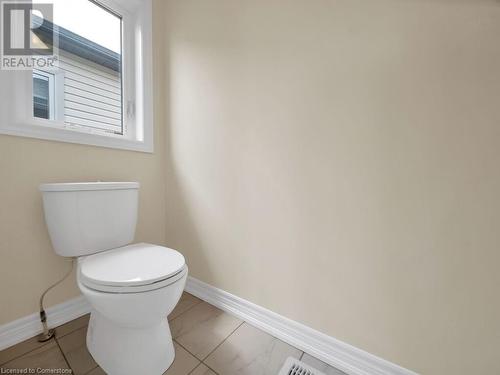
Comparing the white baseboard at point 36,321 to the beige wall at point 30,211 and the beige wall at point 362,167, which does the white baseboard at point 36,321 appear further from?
the beige wall at point 362,167

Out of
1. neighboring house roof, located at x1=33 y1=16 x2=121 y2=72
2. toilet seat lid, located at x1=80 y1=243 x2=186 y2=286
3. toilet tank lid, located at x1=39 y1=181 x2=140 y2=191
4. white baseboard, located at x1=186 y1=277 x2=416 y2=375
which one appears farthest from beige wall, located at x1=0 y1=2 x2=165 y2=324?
white baseboard, located at x1=186 y1=277 x2=416 y2=375

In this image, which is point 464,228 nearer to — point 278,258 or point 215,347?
point 278,258

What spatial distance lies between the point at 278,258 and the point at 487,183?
2.55ft

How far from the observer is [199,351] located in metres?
0.91

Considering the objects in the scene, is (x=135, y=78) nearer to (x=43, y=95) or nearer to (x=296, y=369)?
(x=43, y=95)

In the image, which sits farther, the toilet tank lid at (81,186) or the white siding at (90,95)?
the white siding at (90,95)

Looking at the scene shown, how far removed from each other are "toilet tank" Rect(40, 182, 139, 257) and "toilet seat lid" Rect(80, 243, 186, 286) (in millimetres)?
89

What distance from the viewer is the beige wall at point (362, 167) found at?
2.10ft

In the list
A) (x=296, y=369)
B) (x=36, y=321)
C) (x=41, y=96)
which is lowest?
(x=296, y=369)

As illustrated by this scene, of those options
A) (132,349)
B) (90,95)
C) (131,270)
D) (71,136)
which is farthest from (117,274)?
(90,95)

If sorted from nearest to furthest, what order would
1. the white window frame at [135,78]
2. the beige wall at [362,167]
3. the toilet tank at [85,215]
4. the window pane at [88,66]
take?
the beige wall at [362,167], the toilet tank at [85,215], the window pane at [88,66], the white window frame at [135,78]

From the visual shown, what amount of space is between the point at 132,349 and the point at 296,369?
646 mm

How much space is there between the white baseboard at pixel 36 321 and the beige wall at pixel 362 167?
2.45 ft

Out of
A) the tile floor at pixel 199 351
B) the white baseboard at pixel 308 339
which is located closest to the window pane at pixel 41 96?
the tile floor at pixel 199 351
